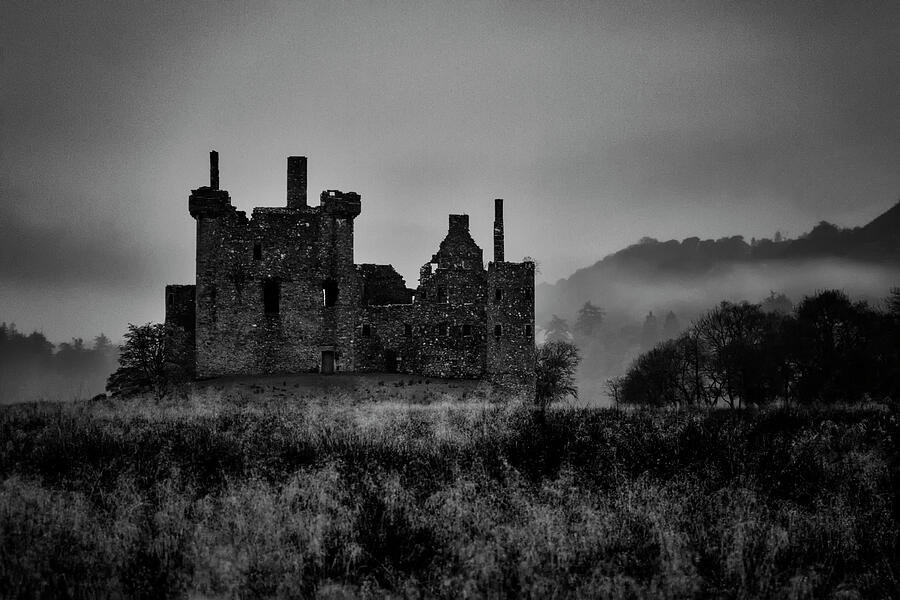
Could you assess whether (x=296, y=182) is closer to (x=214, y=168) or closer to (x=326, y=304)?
(x=214, y=168)

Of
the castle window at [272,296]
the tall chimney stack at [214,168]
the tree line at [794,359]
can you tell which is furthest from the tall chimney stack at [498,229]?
the tall chimney stack at [214,168]

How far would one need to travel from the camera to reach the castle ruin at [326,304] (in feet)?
142

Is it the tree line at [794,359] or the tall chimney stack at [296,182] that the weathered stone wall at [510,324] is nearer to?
the tree line at [794,359]

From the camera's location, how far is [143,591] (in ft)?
31.9

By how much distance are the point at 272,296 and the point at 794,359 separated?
119ft

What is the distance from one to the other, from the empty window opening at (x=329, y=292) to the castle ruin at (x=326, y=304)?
69 millimetres

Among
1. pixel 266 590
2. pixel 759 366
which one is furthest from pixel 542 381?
pixel 266 590

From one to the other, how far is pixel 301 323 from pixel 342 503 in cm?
3156

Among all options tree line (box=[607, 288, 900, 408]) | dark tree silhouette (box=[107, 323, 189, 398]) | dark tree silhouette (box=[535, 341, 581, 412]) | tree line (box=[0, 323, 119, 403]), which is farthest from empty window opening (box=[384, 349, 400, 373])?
tree line (box=[0, 323, 119, 403])

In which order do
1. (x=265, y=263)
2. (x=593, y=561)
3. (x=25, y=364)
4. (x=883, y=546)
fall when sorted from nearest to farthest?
(x=593, y=561)
(x=883, y=546)
(x=265, y=263)
(x=25, y=364)

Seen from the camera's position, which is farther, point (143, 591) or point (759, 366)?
point (759, 366)

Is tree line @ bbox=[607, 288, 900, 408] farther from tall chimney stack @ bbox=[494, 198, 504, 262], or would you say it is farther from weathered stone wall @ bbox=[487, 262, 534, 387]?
tall chimney stack @ bbox=[494, 198, 504, 262]

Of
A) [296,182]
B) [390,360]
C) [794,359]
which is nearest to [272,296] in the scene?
[296,182]

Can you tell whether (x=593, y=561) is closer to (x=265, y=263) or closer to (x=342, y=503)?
(x=342, y=503)
